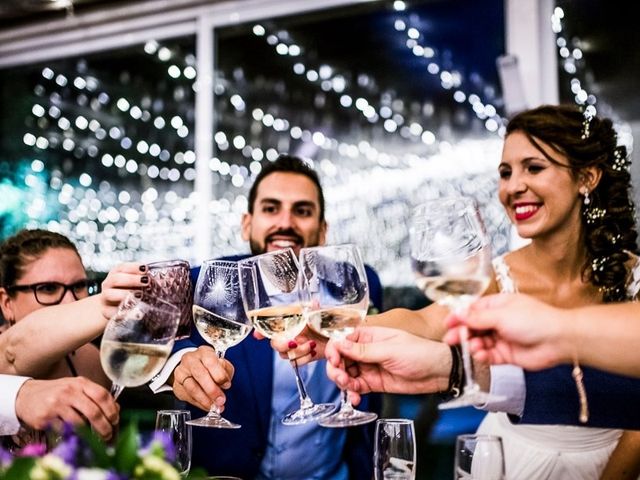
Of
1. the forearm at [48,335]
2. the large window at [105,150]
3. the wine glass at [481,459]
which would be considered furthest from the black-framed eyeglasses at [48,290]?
the large window at [105,150]

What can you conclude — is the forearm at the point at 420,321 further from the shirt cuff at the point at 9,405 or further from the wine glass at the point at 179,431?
the shirt cuff at the point at 9,405

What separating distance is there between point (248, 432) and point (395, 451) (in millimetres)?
885

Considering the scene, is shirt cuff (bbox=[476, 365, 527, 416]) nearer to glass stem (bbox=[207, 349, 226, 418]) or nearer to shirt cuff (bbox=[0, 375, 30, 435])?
glass stem (bbox=[207, 349, 226, 418])

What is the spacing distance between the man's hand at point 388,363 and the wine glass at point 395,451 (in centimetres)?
10

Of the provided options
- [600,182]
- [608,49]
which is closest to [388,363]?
[600,182]

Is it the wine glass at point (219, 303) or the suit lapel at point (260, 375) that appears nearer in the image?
the wine glass at point (219, 303)

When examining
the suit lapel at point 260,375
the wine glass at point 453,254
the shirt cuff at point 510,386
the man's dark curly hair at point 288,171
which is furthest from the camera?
the man's dark curly hair at point 288,171

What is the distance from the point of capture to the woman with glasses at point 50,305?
1.64 metres

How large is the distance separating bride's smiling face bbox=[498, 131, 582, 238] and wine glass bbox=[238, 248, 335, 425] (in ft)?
3.56

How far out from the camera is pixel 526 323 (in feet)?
3.90

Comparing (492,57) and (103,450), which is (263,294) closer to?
(103,450)

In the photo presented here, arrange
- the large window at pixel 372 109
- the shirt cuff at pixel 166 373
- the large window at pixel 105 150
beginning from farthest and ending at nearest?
the large window at pixel 105 150 < the large window at pixel 372 109 < the shirt cuff at pixel 166 373

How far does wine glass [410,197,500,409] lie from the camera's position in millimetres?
1159

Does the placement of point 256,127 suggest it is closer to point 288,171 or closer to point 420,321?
point 288,171
